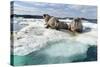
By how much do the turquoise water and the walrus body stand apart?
0.15m

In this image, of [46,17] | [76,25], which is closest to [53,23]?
[46,17]

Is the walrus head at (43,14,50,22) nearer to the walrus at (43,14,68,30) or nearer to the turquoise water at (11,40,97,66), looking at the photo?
the walrus at (43,14,68,30)

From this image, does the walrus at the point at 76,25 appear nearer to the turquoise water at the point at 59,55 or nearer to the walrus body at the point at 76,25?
the walrus body at the point at 76,25

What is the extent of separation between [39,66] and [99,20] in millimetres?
880

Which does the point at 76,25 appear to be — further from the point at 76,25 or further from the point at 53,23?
the point at 53,23

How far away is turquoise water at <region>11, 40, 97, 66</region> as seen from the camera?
1.81 m

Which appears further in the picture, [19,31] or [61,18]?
[61,18]

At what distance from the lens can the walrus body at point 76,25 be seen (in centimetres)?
200

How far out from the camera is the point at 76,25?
202cm
